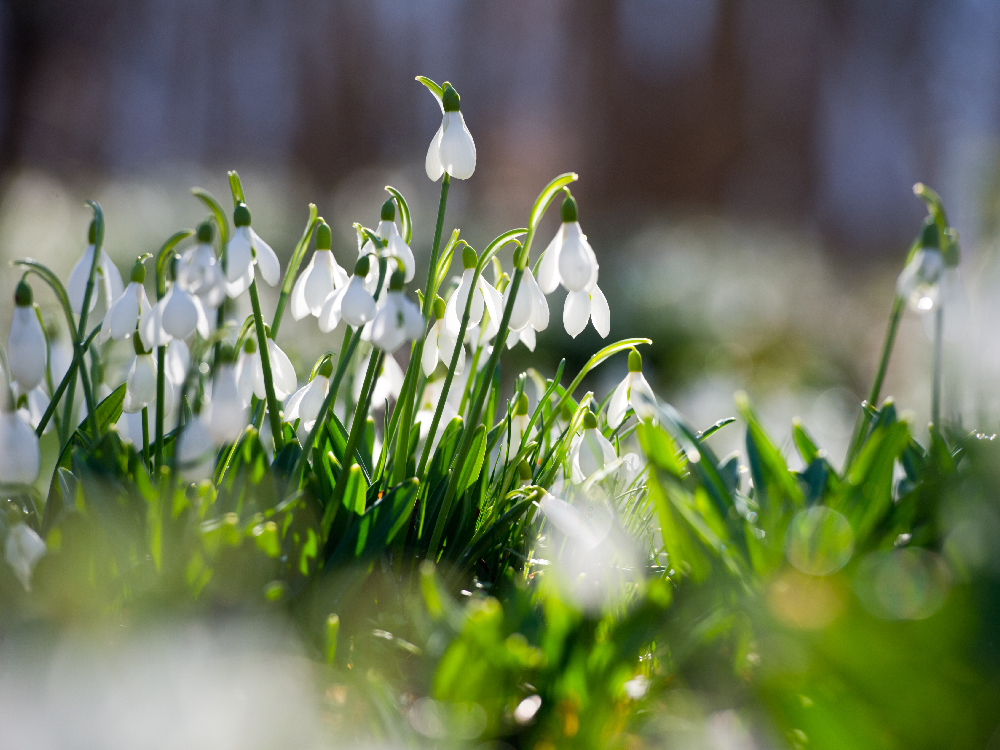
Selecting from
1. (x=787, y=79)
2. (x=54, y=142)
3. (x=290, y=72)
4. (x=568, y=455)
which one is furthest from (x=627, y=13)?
(x=568, y=455)

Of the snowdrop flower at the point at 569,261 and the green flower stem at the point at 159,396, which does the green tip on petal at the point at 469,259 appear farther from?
the green flower stem at the point at 159,396

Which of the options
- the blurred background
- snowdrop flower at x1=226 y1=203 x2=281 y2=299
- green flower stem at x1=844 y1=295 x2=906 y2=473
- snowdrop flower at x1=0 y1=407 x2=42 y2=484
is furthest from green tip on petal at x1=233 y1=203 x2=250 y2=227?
the blurred background

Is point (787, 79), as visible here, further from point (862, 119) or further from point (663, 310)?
point (663, 310)

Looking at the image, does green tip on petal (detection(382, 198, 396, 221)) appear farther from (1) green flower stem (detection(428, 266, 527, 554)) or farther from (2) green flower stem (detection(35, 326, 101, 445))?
(2) green flower stem (detection(35, 326, 101, 445))

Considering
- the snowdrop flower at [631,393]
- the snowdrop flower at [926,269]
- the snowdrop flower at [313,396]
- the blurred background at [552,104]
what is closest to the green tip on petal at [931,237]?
the snowdrop flower at [926,269]

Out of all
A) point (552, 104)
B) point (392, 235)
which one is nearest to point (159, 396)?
point (392, 235)

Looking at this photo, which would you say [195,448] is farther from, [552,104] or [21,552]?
[552,104]
